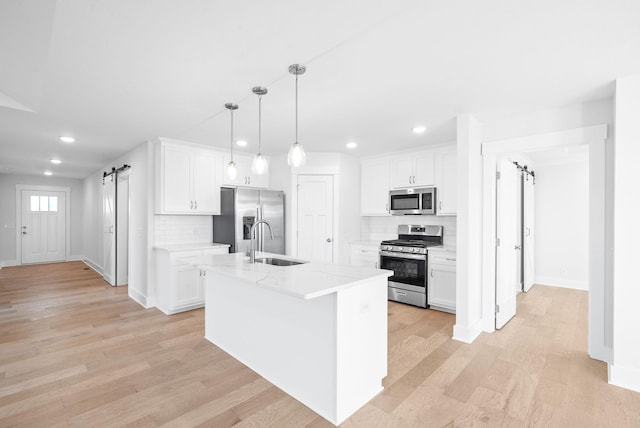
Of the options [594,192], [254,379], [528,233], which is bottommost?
[254,379]

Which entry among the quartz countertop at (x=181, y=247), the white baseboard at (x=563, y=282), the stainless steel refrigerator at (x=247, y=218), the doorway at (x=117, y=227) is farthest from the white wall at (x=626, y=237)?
the doorway at (x=117, y=227)

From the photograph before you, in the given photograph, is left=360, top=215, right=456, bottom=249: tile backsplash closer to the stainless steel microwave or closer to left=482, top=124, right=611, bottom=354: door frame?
the stainless steel microwave

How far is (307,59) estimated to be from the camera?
2.16 metres

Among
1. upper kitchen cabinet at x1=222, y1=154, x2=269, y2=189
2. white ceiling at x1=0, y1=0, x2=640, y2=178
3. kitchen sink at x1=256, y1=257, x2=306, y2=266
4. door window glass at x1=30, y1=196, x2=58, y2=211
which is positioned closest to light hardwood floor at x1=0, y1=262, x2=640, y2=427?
kitchen sink at x1=256, y1=257, x2=306, y2=266

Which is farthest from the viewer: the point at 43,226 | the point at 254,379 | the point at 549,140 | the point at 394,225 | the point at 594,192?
the point at 43,226

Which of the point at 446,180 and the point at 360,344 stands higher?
the point at 446,180

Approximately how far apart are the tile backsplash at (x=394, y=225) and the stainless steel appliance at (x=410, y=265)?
Answer: 10 cm

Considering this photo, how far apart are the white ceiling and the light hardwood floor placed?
236 centimetres

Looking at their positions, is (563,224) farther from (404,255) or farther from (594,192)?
(594,192)

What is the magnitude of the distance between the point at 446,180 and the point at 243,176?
3.16 metres

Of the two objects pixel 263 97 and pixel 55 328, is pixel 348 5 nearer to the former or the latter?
pixel 263 97

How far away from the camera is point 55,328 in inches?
146

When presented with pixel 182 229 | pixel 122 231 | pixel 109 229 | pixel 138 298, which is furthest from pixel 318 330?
pixel 109 229

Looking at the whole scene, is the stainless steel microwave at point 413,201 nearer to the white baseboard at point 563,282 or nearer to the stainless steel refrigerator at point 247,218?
the stainless steel refrigerator at point 247,218
